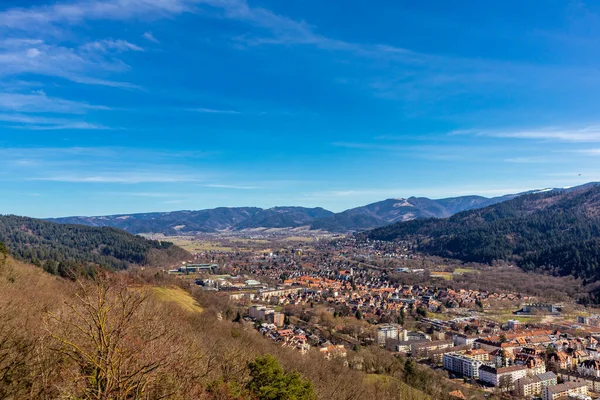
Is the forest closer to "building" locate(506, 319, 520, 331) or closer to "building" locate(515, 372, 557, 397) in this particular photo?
"building" locate(515, 372, 557, 397)

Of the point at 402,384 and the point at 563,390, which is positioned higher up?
the point at 402,384

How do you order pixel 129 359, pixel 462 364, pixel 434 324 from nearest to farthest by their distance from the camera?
pixel 129 359, pixel 462 364, pixel 434 324

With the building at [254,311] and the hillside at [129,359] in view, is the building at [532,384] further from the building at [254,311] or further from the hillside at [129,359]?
the building at [254,311]


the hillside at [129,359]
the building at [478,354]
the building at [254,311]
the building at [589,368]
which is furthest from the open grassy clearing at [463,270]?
the hillside at [129,359]

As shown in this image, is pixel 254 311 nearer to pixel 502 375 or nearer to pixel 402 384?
pixel 402 384

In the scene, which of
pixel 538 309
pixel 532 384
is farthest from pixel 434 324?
pixel 532 384

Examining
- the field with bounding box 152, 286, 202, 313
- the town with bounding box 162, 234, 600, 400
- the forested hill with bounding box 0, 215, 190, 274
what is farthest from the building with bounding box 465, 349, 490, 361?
the forested hill with bounding box 0, 215, 190, 274

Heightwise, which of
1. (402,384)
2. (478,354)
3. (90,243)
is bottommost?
(478,354)
